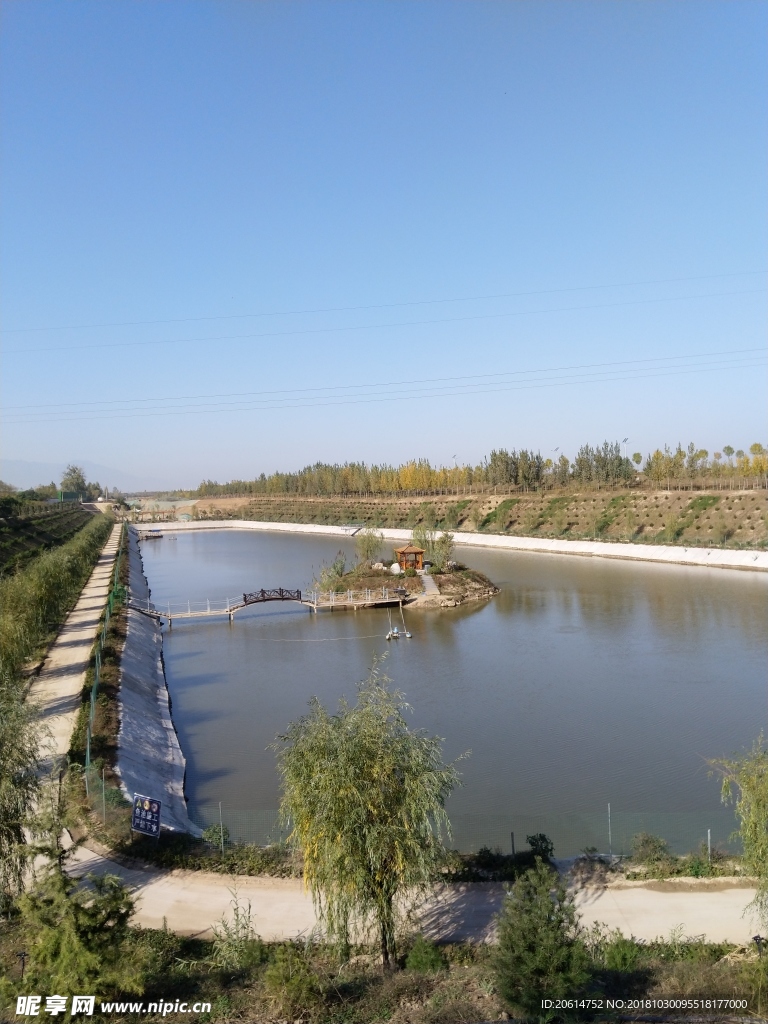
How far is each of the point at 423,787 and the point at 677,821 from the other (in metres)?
5.05

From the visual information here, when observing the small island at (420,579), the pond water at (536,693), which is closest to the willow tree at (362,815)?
the pond water at (536,693)

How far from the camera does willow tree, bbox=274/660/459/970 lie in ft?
20.8

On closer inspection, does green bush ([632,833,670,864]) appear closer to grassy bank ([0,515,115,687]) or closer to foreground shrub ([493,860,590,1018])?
foreground shrub ([493,860,590,1018])

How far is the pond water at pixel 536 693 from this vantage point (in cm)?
1121

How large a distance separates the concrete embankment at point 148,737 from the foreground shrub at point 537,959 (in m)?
5.84

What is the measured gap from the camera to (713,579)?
33625 millimetres

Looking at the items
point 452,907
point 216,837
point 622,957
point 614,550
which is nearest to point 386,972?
point 452,907

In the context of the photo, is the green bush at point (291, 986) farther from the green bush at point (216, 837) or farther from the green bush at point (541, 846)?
the green bush at point (541, 846)

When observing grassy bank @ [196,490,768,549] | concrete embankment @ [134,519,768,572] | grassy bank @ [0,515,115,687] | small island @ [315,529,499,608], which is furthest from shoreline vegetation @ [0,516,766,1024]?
grassy bank @ [196,490,768,549]

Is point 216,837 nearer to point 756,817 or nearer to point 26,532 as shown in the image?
point 756,817

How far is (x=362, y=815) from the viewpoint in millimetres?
6293

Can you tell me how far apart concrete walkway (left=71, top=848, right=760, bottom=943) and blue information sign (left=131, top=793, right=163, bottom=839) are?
1.81ft

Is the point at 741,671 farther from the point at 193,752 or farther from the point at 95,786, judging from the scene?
the point at 95,786

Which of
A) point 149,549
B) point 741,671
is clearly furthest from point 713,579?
point 149,549
